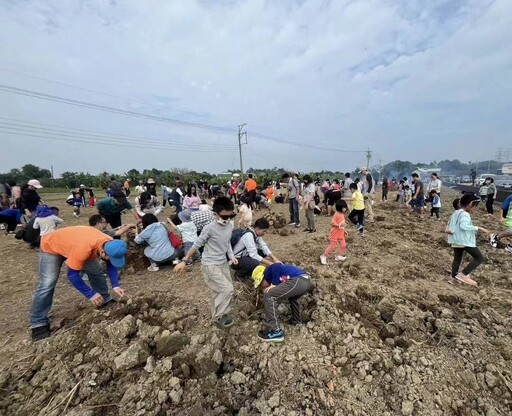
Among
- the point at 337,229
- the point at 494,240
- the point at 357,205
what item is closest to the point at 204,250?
the point at 337,229

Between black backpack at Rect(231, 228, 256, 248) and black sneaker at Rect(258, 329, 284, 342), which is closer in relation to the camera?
black sneaker at Rect(258, 329, 284, 342)

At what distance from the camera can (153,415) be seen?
2291mm

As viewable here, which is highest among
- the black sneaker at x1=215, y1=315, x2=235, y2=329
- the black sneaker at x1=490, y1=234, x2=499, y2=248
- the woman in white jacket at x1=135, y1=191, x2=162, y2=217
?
the woman in white jacket at x1=135, y1=191, x2=162, y2=217

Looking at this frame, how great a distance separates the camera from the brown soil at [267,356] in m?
2.46

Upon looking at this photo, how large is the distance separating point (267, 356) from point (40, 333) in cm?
267

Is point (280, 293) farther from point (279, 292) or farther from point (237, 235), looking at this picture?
point (237, 235)

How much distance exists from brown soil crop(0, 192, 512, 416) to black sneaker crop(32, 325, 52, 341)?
0.09m

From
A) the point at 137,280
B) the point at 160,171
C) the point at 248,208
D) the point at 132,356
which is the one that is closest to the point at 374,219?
the point at 248,208

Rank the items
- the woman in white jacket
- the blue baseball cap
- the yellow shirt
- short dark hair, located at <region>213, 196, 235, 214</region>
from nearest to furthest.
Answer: short dark hair, located at <region>213, 196, 235, 214</region>
the blue baseball cap
the woman in white jacket
the yellow shirt

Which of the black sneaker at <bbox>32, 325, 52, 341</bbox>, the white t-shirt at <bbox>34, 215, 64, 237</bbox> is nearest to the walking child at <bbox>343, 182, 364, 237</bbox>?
the black sneaker at <bbox>32, 325, 52, 341</bbox>

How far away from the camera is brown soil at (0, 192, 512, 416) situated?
246cm

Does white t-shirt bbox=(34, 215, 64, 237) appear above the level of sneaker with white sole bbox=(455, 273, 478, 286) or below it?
above

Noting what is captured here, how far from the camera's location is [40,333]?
320cm

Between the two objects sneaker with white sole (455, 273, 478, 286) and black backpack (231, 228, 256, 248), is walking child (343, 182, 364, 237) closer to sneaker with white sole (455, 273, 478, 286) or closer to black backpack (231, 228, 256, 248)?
sneaker with white sole (455, 273, 478, 286)
